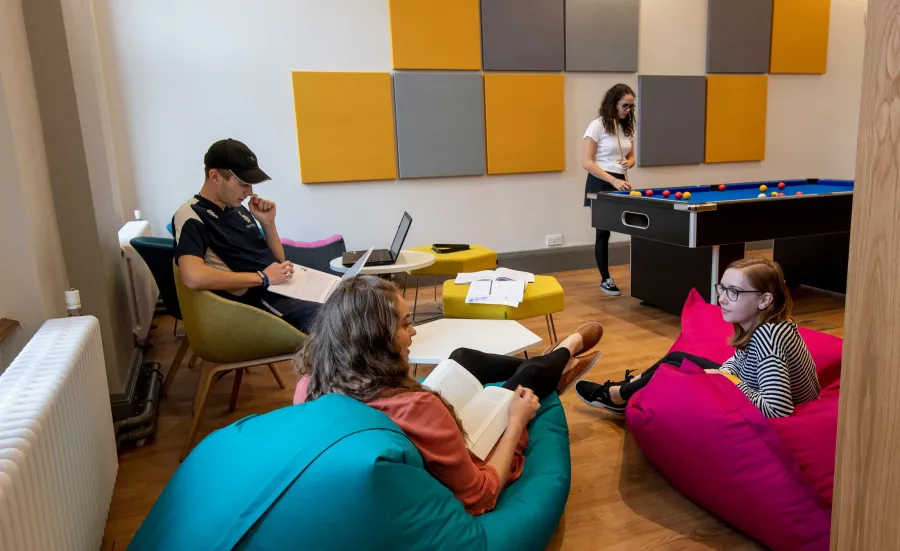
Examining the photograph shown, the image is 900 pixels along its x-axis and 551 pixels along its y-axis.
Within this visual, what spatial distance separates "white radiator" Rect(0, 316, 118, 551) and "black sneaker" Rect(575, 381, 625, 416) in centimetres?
186

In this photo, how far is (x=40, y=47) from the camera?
2336 millimetres

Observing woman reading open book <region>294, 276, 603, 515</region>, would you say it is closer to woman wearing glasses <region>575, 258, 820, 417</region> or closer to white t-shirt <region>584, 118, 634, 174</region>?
woman wearing glasses <region>575, 258, 820, 417</region>

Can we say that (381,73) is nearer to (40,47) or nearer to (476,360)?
(40,47)

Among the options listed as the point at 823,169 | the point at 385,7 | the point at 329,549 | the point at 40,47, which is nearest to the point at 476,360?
the point at 329,549

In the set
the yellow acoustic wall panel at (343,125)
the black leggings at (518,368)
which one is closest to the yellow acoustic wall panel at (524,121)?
the yellow acoustic wall panel at (343,125)

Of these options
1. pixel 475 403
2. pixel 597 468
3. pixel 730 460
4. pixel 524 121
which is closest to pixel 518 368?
pixel 475 403

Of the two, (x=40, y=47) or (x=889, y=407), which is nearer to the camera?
(x=889, y=407)

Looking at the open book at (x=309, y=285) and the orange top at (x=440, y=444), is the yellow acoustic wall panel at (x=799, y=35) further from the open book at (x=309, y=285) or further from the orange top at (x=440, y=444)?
the orange top at (x=440, y=444)

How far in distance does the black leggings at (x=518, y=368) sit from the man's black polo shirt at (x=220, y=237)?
1.04m

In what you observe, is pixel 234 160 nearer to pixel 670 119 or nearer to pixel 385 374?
pixel 385 374

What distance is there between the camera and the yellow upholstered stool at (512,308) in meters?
3.09

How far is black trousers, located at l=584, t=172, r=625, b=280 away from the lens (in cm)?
486

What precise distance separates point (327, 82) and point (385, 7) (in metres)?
0.75

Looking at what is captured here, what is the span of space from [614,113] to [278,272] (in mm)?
3084
